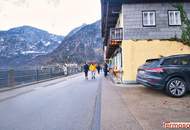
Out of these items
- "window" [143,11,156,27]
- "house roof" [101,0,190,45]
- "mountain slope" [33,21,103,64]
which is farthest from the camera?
"mountain slope" [33,21,103,64]

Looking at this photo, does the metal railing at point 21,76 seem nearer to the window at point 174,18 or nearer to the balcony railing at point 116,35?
the balcony railing at point 116,35

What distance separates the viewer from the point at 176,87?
1120 centimetres

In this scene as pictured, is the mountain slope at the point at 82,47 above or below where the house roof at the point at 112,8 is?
above

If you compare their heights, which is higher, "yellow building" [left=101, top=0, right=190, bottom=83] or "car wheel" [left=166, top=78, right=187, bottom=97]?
"yellow building" [left=101, top=0, right=190, bottom=83]

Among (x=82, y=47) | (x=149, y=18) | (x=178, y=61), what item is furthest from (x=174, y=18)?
(x=82, y=47)

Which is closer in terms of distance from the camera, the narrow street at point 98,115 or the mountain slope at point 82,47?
the narrow street at point 98,115

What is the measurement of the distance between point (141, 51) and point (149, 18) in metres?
2.50

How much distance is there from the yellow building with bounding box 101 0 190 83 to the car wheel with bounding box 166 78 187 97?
277 inches

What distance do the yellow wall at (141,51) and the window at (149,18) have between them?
1.41 m

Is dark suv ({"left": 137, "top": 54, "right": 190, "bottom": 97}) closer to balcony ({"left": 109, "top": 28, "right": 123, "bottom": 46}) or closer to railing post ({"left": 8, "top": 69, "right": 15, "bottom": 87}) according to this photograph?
balcony ({"left": 109, "top": 28, "right": 123, "bottom": 46})

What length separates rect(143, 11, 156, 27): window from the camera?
62.4 feet

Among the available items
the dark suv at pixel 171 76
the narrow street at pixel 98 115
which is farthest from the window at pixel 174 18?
the narrow street at pixel 98 115

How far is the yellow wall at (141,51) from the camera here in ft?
59.8

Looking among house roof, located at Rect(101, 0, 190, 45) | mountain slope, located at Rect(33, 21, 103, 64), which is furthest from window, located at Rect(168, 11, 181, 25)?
mountain slope, located at Rect(33, 21, 103, 64)
